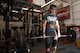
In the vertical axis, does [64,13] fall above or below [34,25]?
above

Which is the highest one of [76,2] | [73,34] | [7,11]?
[76,2]

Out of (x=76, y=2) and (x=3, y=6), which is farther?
(x=76, y=2)

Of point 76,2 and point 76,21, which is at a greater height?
point 76,2

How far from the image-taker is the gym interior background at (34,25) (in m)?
3.75

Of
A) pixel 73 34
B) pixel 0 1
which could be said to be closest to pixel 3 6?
pixel 0 1

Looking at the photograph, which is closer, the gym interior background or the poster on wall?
the gym interior background

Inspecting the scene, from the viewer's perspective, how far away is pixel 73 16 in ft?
24.0

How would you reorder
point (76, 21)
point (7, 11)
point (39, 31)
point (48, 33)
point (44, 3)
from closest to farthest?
point (48, 33) < point (7, 11) < point (76, 21) < point (39, 31) < point (44, 3)

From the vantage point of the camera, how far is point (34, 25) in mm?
6738

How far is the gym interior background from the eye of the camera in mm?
3754

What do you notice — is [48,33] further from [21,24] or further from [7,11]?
[21,24]

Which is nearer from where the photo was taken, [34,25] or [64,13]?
[34,25]

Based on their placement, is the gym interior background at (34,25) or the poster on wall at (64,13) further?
the poster on wall at (64,13)

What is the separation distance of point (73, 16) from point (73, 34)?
1560mm
